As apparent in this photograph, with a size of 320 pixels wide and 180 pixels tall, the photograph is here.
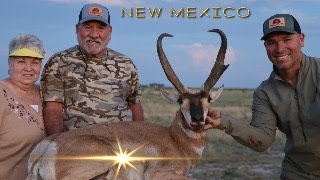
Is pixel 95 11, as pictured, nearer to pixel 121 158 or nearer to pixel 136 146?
pixel 136 146

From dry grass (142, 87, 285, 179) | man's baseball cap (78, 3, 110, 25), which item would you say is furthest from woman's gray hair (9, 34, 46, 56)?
dry grass (142, 87, 285, 179)

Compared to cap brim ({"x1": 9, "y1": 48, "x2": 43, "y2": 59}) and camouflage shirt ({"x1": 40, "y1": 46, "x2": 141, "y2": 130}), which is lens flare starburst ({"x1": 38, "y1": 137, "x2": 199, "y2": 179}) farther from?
cap brim ({"x1": 9, "y1": 48, "x2": 43, "y2": 59})

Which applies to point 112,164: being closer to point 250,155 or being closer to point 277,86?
point 277,86

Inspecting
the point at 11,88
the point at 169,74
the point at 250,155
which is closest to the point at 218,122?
the point at 169,74

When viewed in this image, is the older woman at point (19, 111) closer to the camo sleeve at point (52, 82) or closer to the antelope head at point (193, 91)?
the camo sleeve at point (52, 82)

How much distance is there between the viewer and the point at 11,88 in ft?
23.7

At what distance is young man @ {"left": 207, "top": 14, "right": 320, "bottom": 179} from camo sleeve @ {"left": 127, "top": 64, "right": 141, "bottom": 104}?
1.69 metres

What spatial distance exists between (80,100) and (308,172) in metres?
3.78

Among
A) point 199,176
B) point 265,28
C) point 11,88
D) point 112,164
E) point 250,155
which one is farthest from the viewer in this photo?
point 250,155

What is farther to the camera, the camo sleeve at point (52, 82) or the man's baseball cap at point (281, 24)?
the camo sleeve at point (52, 82)

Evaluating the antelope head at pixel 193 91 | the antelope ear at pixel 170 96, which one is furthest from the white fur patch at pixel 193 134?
the antelope ear at pixel 170 96

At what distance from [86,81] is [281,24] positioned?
312 cm

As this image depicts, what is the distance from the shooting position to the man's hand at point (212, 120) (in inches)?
283

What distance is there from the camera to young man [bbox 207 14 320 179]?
765 cm
